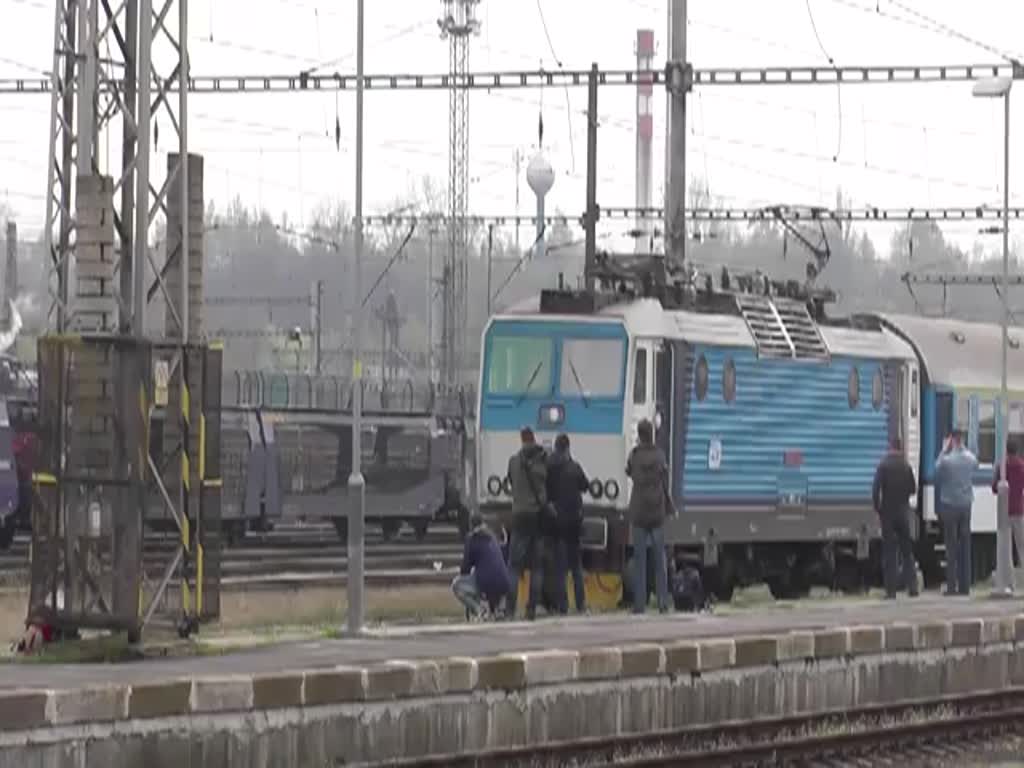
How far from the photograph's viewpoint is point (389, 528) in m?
53.0

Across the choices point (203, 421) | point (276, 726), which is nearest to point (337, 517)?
point (203, 421)

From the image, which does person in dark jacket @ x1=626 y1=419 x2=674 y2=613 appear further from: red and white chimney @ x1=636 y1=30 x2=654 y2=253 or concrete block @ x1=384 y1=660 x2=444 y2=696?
red and white chimney @ x1=636 y1=30 x2=654 y2=253

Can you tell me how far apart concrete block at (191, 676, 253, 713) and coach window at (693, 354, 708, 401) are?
615 inches

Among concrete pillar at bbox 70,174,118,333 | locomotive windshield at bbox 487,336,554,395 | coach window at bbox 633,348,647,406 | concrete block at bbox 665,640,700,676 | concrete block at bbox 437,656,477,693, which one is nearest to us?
concrete block at bbox 437,656,477,693

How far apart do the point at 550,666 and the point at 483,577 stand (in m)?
8.02

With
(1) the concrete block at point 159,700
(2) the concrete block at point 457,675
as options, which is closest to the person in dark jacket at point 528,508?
(2) the concrete block at point 457,675

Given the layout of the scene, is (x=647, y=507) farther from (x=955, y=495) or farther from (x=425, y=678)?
(x=425, y=678)

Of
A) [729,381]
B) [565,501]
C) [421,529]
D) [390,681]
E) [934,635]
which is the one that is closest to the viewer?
[390,681]

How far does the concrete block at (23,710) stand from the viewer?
1388cm

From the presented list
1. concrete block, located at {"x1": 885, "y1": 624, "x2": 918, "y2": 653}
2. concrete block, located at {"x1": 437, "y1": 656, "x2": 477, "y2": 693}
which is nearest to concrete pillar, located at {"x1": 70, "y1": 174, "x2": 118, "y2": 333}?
concrete block, located at {"x1": 437, "y1": 656, "x2": 477, "y2": 693}

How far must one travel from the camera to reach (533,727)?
722 inches

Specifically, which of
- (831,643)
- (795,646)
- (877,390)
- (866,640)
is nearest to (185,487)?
(795,646)

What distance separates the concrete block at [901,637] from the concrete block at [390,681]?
7.06 m

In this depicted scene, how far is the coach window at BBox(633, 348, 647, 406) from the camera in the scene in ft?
97.8
